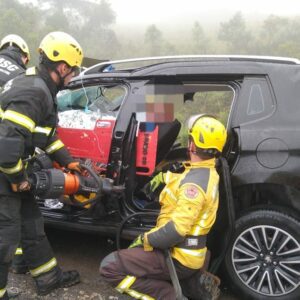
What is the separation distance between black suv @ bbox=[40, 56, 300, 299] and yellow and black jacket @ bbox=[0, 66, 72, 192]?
700 millimetres

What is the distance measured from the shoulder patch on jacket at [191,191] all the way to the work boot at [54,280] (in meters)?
1.43

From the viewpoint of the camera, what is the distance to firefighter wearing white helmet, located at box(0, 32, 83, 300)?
2797 mm

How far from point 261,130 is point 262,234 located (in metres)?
0.78

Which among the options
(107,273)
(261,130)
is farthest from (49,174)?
(261,130)

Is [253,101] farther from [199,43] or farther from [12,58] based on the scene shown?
[199,43]

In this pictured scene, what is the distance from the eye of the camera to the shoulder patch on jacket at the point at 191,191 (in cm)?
273

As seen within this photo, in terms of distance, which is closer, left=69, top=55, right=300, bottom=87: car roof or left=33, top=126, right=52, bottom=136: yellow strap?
left=33, top=126, right=52, bottom=136: yellow strap

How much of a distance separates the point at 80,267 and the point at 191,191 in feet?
5.48

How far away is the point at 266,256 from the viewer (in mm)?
3215

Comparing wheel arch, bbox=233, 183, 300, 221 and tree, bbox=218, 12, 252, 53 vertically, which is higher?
tree, bbox=218, 12, 252, 53

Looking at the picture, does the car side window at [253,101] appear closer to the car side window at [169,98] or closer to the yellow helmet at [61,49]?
the car side window at [169,98]

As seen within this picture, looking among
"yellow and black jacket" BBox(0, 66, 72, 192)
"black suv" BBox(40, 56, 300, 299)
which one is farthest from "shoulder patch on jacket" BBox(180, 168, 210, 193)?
"yellow and black jacket" BBox(0, 66, 72, 192)

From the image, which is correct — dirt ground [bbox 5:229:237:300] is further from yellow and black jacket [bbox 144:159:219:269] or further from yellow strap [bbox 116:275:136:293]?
yellow and black jacket [bbox 144:159:219:269]

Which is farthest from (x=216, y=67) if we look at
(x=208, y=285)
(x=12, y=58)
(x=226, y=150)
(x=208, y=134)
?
(x=12, y=58)
